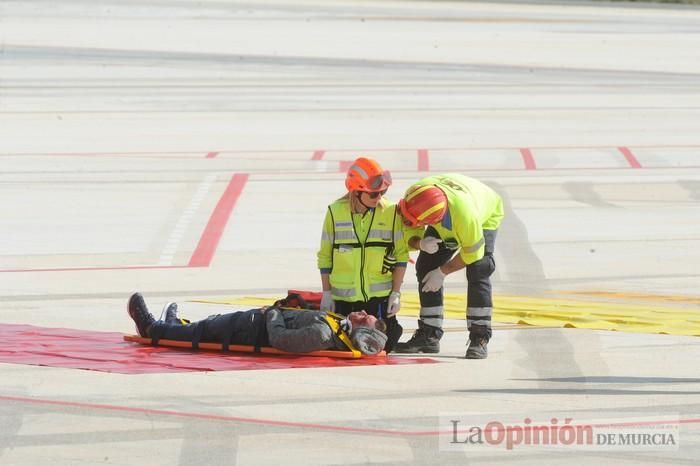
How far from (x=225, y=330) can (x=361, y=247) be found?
1280mm

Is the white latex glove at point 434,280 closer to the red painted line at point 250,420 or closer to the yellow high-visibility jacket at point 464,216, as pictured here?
the yellow high-visibility jacket at point 464,216

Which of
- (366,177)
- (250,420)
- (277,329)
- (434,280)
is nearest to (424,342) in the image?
(434,280)

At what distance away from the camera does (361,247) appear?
1142 cm

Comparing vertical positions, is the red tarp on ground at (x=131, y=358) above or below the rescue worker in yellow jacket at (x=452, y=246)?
below

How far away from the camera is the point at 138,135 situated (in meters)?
27.1

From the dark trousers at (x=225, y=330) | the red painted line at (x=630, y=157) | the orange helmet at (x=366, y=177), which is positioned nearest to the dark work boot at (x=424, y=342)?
the dark trousers at (x=225, y=330)

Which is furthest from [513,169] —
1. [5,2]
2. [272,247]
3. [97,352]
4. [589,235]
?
[5,2]

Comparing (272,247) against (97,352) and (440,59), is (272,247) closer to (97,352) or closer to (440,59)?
(97,352)

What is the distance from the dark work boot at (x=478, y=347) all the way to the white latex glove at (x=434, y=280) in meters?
0.50

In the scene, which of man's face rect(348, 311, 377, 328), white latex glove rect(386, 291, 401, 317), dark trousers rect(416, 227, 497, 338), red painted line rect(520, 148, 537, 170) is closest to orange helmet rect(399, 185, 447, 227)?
dark trousers rect(416, 227, 497, 338)

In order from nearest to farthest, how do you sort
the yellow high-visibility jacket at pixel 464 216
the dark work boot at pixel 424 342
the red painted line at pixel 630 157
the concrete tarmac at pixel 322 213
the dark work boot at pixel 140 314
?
the concrete tarmac at pixel 322 213 < the yellow high-visibility jacket at pixel 464 216 < the dark work boot at pixel 140 314 < the dark work boot at pixel 424 342 < the red painted line at pixel 630 157

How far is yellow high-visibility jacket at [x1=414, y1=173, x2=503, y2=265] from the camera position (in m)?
11.0

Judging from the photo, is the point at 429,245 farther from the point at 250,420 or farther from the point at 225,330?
the point at 250,420

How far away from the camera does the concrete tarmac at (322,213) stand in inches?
360
